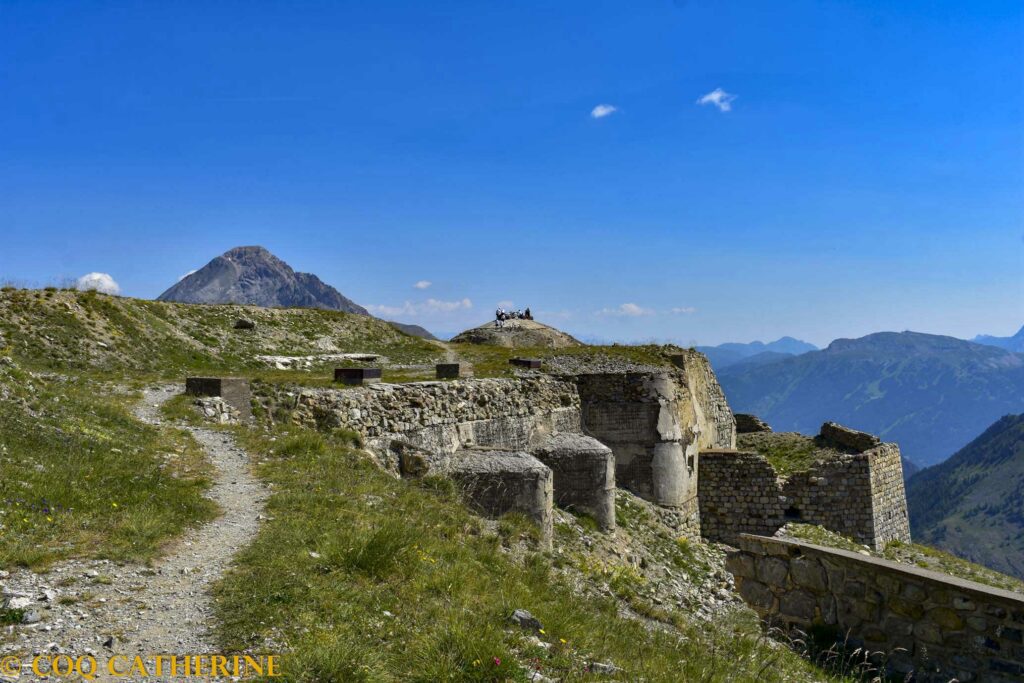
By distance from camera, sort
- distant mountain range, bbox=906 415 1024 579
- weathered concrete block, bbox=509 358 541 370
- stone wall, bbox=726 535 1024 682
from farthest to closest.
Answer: distant mountain range, bbox=906 415 1024 579, weathered concrete block, bbox=509 358 541 370, stone wall, bbox=726 535 1024 682

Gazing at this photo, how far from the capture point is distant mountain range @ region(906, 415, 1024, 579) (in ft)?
416

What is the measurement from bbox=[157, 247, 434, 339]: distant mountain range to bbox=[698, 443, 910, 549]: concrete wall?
61723 mm

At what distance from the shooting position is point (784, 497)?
2061cm

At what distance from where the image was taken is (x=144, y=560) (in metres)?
6.65

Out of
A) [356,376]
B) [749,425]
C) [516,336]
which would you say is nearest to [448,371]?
[356,376]

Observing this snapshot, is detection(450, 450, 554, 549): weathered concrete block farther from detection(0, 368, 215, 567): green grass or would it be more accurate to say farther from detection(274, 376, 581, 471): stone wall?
detection(0, 368, 215, 567): green grass

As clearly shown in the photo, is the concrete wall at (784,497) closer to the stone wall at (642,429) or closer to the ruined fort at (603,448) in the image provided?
the ruined fort at (603,448)

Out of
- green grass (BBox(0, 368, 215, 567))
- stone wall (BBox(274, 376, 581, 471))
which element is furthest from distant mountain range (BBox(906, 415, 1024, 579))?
green grass (BBox(0, 368, 215, 567))

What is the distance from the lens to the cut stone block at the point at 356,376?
1508 centimetres

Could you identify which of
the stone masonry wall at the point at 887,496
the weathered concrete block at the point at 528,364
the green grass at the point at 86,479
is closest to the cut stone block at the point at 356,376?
the green grass at the point at 86,479

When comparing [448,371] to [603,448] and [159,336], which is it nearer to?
[603,448]

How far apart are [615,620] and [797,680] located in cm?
194

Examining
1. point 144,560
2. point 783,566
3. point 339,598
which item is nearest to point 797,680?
point 783,566

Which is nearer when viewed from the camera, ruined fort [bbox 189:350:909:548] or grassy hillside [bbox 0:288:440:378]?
ruined fort [bbox 189:350:909:548]
